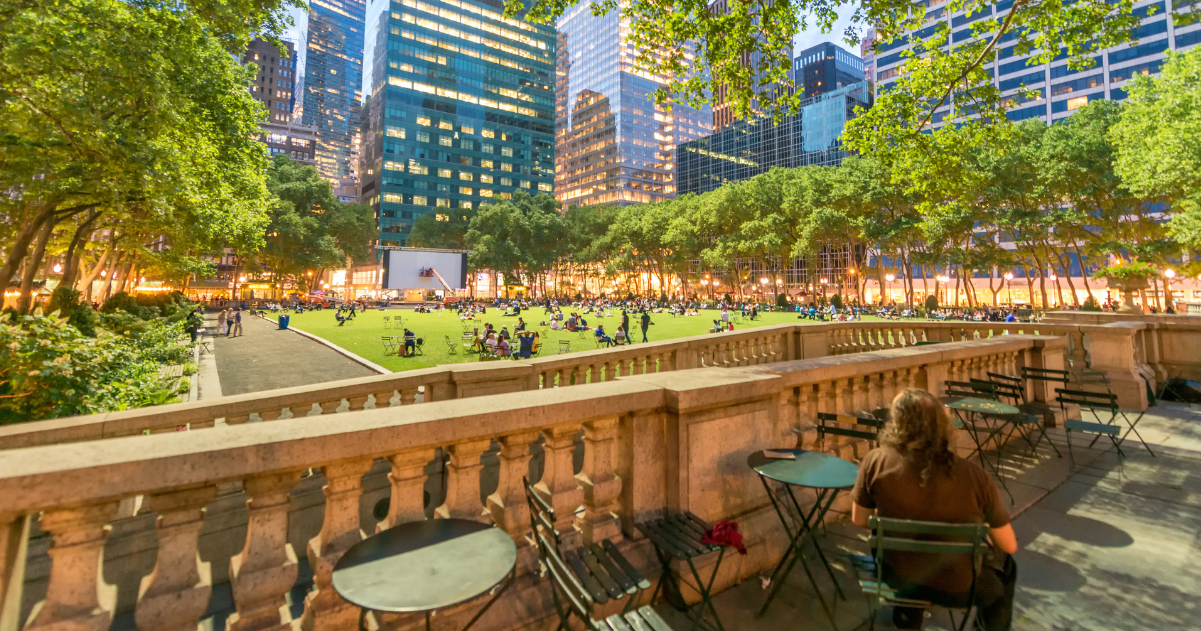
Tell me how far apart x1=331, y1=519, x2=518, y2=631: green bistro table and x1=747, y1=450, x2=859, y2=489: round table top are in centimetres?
181

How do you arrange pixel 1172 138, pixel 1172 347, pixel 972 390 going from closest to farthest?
pixel 972 390, pixel 1172 347, pixel 1172 138

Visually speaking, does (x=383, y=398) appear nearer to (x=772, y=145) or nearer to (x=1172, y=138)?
(x=1172, y=138)

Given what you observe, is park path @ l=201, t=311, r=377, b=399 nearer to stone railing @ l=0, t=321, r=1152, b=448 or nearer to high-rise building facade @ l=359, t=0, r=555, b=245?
stone railing @ l=0, t=321, r=1152, b=448

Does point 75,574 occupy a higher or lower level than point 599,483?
higher

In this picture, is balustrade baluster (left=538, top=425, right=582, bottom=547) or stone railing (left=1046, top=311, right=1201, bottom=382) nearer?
balustrade baluster (left=538, top=425, right=582, bottom=547)

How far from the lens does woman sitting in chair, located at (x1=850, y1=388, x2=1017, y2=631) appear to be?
250 cm

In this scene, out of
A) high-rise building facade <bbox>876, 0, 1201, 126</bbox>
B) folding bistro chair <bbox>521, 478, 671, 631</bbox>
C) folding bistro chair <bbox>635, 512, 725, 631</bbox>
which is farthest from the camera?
high-rise building facade <bbox>876, 0, 1201, 126</bbox>

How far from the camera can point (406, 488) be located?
2.52 m

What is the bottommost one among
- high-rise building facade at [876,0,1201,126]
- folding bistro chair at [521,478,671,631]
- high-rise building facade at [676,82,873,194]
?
folding bistro chair at [521,478,671,631]

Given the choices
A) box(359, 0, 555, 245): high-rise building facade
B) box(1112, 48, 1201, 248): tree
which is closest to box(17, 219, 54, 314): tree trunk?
box(1112, 48, 1201, 248): tree

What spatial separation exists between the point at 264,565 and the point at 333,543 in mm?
290

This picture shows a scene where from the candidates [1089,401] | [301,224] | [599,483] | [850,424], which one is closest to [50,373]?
[599,483]

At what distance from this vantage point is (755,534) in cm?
368

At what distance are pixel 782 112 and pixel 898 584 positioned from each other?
10.2m
